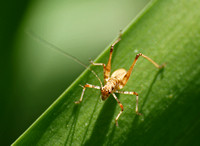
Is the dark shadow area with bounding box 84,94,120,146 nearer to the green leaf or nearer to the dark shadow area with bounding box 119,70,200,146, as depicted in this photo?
the green leaf

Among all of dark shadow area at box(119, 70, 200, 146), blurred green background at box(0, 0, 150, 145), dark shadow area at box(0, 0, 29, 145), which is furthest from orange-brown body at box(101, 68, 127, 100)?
dark shadow area at box(0, 0, 29, 145)

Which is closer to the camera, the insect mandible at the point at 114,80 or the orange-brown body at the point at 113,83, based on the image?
the insect mandible at the point at 114,80

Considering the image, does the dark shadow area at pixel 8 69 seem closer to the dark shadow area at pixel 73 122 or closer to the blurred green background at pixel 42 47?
the blurred green background at pixel 42 47

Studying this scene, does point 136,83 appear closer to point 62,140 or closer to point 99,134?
point 99,134

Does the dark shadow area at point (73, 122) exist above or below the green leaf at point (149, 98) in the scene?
below

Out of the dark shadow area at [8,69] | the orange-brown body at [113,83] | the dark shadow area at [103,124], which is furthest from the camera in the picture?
the dark shadow area at [8,69]

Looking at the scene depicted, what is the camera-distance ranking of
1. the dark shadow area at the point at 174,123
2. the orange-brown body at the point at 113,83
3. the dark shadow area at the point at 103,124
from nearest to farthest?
1. the dark shadow area at the point at 174,123
2. the dark shadow area at the point at 103,124
3. the orange-brown body at the point at 113,83

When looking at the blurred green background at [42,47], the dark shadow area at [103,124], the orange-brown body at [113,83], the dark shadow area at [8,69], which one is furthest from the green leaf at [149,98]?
the dark shadow area at [8,69]

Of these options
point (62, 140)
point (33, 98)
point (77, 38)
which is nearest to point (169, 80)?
point (62, 140)
